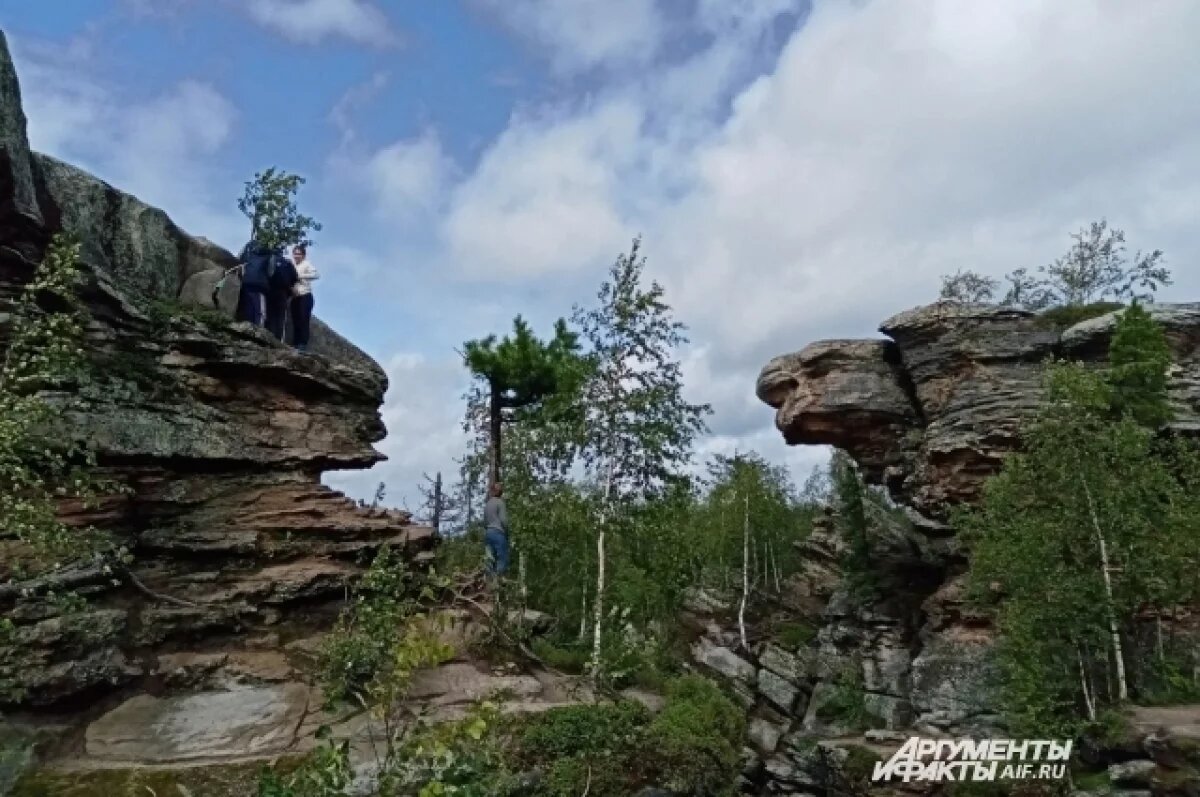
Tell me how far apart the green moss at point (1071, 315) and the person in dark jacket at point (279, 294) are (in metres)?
19.8

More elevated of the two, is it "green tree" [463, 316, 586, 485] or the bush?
"green tree" [463, 316, 586, 485]

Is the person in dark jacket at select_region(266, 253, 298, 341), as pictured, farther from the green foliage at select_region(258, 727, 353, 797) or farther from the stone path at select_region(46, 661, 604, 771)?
the green foliage at select_region(258, 727, 353, 797)

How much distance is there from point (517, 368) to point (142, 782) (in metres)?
10.8

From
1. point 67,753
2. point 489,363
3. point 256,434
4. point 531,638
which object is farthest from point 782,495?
point 67,753

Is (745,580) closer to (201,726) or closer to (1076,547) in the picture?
(1076,547)

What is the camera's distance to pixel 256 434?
12.2 metres

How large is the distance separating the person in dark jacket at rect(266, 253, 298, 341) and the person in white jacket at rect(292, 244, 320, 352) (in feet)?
0.36

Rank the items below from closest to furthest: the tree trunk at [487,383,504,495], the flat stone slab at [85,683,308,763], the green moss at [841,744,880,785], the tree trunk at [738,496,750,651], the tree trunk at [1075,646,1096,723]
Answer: the flat stone slab at [85,683,308,763] < the tree trunk at [1075,646,1096,723] < the green moss at [841,744,880,785] < the tree trunk at [487,383,504,495] < the tree trunk at [738,496,750,651]

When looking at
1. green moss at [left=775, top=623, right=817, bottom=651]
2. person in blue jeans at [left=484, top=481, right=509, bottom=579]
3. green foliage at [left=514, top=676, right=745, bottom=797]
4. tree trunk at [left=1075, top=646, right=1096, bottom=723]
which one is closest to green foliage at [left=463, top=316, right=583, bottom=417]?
person in blue jeans at [left=484, top=481, right=509, bottom=579]

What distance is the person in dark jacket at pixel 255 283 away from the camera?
13.1 metres

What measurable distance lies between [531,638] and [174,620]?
529 centimetres

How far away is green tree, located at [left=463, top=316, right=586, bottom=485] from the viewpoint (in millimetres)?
17500

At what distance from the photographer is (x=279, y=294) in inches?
537

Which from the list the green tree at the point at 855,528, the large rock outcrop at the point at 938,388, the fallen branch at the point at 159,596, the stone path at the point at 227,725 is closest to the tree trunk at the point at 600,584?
the stone path at the point at 227,725
